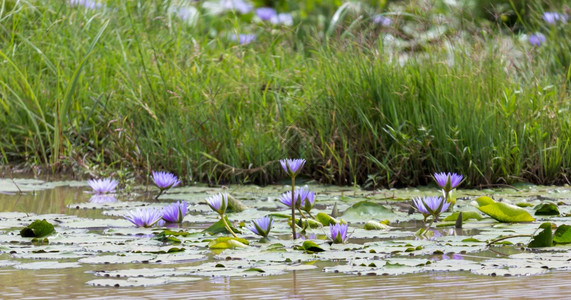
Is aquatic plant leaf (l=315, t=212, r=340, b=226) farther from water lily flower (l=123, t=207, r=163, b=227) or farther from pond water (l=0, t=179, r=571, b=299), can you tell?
water lily flower (l=123, t=207, r=163, b=227)

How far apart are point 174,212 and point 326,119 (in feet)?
5.50

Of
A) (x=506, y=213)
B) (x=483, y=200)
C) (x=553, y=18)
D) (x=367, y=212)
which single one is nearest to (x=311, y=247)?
(x=367, y=212)

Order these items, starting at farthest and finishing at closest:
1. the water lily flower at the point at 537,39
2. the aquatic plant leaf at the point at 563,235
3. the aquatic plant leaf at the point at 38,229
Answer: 1. the water lily flower at the point at 537,39
2. the aquatic plant leaf at the point at 38,229
3. the aquatic plant leaf at the point at 563,235

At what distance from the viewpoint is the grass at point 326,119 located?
420cm

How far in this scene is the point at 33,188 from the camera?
4227mm

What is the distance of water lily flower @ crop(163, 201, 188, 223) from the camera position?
286cm

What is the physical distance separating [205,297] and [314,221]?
1126 millimetres

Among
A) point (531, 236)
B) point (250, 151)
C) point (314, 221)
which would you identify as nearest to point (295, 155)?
point (250, 151)

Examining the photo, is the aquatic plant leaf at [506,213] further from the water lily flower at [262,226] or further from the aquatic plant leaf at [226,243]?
the aquatic plant leaf at [226,243]

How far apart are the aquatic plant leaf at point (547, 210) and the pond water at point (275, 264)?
39 millimetres

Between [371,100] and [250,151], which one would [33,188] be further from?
[371,100]

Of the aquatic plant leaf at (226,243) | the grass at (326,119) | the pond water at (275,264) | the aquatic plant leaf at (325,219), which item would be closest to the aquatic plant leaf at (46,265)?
the pond water at (275,264)

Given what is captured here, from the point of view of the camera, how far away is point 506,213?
2.94m

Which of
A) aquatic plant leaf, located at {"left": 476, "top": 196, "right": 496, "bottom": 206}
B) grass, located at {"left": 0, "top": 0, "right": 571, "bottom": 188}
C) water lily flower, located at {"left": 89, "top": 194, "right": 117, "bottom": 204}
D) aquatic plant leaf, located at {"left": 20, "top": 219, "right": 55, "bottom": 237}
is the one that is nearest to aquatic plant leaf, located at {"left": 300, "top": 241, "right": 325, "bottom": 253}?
aquatic plant leaf, located at {"left": 20, "top": 219, "right": 55, "bottom": 237}
